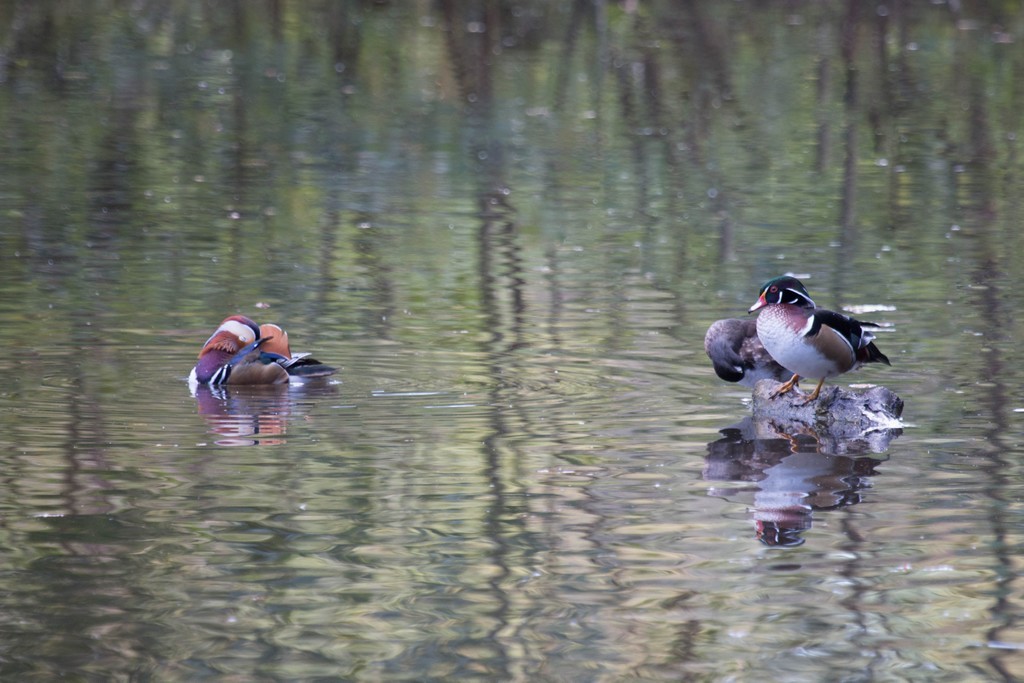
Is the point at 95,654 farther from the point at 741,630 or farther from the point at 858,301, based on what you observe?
the point at 858,301

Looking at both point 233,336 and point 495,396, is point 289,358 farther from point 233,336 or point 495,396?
point 495,396

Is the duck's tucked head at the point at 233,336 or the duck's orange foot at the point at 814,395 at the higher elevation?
the duck's tucked head at the point at 233,336

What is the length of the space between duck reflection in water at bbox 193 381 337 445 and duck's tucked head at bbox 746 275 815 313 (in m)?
2.47

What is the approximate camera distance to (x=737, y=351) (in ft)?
32.3

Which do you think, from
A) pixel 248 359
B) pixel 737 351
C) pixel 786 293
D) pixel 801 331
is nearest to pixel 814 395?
pixel 801 331

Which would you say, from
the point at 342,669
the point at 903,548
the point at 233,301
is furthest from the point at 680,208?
the point at 342,669

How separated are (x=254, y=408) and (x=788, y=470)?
299 cm

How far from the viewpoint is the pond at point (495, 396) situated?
6.14 meters

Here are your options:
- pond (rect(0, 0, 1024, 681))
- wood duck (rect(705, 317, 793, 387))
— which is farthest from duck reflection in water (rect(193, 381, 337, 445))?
wood duck (rect(705, 317, 793, 387))

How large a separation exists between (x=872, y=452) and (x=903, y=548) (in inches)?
64.8

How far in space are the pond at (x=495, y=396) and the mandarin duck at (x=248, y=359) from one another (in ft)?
0.35

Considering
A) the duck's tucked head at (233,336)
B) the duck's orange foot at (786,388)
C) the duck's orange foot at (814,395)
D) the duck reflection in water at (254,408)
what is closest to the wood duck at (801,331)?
the duck's orange foot at (814,395)

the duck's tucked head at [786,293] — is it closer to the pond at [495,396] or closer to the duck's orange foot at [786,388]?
the duck's orange foot at [786,388]

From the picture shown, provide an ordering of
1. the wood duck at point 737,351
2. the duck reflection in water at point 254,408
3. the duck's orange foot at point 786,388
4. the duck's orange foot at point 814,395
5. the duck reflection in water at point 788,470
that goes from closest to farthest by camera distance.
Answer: the duck reflection in water at point 788,470 < the duck reflection in water at point 254,408 < the duck's orange foot at point 814,395 < the duck's orange foot at point 786,388 < the wood duck at point 737,351
